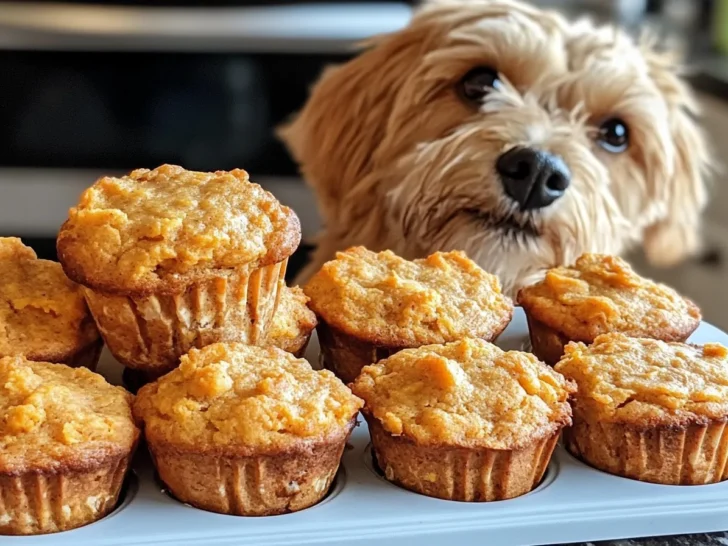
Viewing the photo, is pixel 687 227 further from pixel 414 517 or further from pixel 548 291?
pixel 414 517

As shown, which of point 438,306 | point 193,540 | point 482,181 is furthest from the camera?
point 482,181

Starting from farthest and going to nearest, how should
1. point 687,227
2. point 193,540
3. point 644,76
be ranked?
point 687,227
point 644,76
point 193,540

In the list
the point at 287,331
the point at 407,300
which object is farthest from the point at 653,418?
the point at 287,331

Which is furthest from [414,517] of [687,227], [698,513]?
[687,227]

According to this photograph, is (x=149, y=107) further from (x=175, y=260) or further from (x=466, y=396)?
(x=466, y=396)

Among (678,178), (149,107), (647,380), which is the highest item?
(647,380)

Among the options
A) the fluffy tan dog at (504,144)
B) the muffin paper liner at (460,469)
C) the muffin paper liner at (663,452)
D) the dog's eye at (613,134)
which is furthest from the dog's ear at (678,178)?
the muffin paper liner at (460,469)
